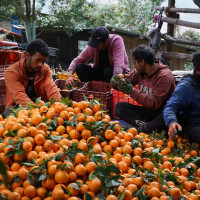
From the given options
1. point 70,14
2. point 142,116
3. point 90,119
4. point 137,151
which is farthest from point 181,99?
point 70,14

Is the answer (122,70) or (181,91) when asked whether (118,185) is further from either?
(122,70)

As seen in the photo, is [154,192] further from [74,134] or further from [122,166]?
[74,134]

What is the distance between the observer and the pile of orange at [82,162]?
153 cm

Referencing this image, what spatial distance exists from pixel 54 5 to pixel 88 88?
912cm

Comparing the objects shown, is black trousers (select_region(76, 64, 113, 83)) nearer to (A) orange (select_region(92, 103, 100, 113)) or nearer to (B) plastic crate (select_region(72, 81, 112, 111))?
(B) plastic crate (select_region(72, 81, 112, 111))

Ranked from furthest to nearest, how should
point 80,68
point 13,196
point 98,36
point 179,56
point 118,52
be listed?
point 179,56 < point 80,68 < point 118,52 < point 98,36 < point 13,196

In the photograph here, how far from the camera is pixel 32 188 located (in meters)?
1.50

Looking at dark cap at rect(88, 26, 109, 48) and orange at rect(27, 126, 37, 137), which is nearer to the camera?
orange at rect(27, 126, 37, 137)

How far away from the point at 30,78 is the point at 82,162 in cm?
204

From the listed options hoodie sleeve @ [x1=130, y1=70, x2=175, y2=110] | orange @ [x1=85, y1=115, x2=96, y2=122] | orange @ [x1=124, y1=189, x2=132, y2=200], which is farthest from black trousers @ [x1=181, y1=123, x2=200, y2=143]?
orange @ [x1=124, y1=189, x2=132, y2=200]

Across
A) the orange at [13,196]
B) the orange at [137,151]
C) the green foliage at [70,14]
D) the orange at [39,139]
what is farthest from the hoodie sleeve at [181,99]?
the green foliage at [70,14]

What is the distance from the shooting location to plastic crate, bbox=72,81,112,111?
4168mm

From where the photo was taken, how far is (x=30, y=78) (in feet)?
11.1

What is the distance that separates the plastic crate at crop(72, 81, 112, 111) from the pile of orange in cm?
178
